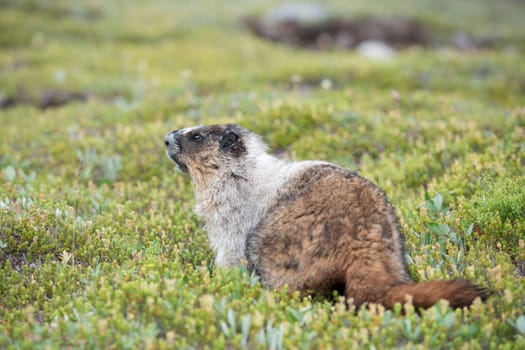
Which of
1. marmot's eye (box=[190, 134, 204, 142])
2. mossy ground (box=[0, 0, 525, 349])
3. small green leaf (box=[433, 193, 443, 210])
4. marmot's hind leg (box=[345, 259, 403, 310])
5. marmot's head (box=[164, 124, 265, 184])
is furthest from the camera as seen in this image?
marmot's eye (box=[190, 134, 204, 142])

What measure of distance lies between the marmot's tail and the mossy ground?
145 millimetres

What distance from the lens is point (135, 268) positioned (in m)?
5.95

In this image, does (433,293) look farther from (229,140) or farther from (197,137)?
(197,137)

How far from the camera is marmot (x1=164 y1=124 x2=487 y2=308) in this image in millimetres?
5098

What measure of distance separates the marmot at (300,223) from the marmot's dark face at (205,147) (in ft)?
0.05

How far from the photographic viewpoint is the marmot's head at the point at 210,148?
7.20 metres

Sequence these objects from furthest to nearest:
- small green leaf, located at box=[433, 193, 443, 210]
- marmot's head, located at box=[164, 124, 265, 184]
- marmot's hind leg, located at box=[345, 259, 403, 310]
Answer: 1. marmot's head, located at box=[164, 124, 265, 184]
2. small green leaf, located at box=[433, 193, 443, 210]
3. marmot's hind leg, located at box=[345, 259, 403, 310]

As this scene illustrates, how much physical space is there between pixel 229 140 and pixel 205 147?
367 mm

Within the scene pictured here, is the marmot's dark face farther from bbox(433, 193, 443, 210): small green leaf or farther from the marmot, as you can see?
bbox(433, 193, 443, 210): small green leaf

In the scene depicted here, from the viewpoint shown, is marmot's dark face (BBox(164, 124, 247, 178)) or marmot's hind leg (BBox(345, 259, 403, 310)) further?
marmot's dark face (BBox(164, 124, 247, 178))

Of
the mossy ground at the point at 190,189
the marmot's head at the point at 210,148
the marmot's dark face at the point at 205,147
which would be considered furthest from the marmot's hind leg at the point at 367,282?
the marmot's dark face at the point at 205,147

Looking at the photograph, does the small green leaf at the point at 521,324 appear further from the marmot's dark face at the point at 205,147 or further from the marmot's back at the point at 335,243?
the marmot's dark face at the point at 205,147

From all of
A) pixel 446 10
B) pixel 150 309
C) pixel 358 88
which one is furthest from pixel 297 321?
pixel 446 10

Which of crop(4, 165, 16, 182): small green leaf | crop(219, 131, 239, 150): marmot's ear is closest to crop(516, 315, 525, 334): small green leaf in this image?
crop(219, 131, 239, 150): marmot's ear
